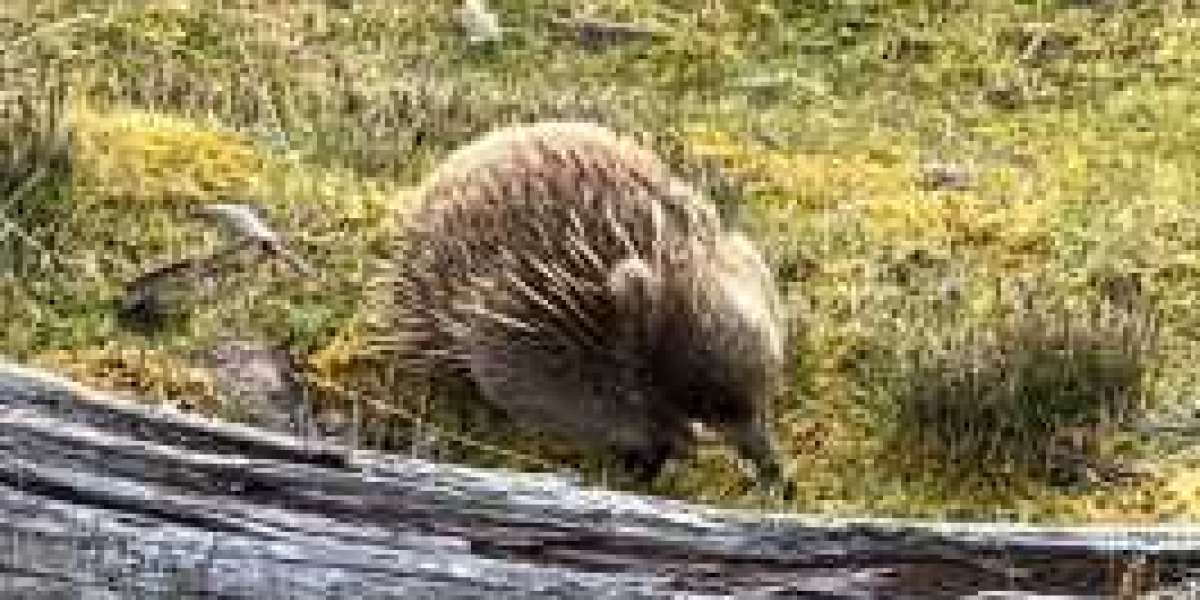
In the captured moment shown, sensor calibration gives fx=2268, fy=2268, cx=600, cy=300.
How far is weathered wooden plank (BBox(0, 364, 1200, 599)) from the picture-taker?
11.8ft

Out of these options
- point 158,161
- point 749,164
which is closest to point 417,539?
point 158,161

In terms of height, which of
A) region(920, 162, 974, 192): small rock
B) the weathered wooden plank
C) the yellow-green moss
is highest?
the yellow-green moss

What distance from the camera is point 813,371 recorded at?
5.58 metres

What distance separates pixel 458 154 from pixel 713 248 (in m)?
0.84

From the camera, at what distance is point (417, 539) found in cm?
367

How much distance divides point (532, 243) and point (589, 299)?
248 millimetres

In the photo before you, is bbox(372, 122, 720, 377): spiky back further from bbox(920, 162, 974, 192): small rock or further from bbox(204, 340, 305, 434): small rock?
bbox(920, 162, 974, 192): small rock

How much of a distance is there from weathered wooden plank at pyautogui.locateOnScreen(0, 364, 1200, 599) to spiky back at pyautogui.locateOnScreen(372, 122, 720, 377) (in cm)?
122

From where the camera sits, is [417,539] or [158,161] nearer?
[417,539]

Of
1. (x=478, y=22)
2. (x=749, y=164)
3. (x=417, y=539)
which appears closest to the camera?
(x=417, y=539)

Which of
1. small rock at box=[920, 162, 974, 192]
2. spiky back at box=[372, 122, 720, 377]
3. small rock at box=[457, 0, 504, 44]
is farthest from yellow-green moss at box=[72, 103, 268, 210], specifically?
small rock at box=[457, 0, 504, 44]

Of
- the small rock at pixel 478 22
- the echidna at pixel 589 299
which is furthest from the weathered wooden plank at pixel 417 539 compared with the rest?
the small rock at pixel 478 22

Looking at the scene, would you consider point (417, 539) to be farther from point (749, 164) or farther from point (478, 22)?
point (478, 22)

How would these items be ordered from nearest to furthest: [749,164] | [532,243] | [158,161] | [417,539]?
[417,539] < [532,243] < [158,161] < [749,164]
